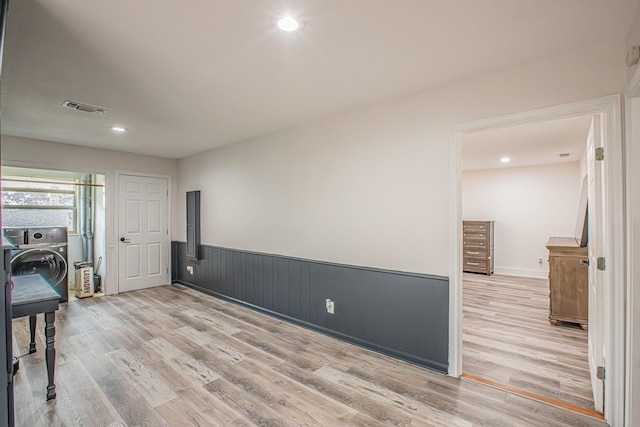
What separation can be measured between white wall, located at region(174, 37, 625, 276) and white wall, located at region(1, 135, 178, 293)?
237 cm

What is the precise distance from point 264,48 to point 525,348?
368 cm

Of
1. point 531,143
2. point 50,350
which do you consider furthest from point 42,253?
point 531,143

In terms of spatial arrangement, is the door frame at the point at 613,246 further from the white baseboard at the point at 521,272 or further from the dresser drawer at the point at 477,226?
the white baseboard at the point at 521,272

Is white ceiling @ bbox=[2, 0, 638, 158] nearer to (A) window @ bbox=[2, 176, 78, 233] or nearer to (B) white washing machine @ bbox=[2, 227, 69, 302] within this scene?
(B) white washing machine @ bbox=[2, 227, 69, 302]

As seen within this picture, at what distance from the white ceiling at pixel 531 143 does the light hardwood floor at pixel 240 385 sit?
2662mm

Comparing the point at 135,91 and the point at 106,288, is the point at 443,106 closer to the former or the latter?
the point at 135,91

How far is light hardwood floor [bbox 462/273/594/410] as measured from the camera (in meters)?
2.47

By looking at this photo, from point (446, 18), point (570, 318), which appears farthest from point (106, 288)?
point (570, 318)

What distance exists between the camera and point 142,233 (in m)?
5.67

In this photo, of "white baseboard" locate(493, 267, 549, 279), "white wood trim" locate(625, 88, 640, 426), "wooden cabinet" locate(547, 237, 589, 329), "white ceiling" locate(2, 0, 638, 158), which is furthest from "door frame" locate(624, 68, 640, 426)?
"white baseboard" locate(493, 267, 549, 279)

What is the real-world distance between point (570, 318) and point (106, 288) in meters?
6.81

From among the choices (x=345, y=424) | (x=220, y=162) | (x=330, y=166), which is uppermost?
(x=220, y=162)

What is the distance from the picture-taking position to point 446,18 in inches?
68.6

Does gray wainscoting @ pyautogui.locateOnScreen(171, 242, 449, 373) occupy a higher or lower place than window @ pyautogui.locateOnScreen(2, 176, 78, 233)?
lower
